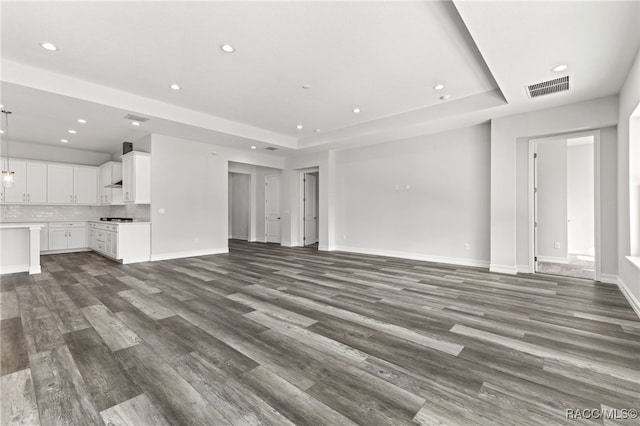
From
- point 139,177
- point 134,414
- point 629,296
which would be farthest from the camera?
point 139,177

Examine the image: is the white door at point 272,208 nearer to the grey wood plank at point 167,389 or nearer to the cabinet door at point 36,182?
the cabinet door at point 36,182

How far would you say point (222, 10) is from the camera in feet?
8.64

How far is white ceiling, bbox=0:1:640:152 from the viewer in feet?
8.63

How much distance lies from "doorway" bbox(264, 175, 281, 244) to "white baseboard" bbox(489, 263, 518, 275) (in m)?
6.35

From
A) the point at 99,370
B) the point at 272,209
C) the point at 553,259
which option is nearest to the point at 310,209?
the point at 272,209

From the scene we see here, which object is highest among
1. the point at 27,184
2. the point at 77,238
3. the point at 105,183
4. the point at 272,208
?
the point at 105,183

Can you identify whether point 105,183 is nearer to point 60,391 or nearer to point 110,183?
point 110,183

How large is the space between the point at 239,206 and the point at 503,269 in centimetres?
879

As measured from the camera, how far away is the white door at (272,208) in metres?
9.54

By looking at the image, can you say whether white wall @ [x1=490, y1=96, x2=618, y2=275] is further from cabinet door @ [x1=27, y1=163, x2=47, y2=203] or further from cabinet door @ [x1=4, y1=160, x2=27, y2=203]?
cabinet door @ [x1=4, y1=160, x2=27, y2=203]

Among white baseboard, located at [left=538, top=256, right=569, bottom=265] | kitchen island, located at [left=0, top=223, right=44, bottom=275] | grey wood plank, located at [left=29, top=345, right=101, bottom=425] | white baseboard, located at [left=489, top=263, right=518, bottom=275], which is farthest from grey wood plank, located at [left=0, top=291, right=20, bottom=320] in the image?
white baseboard, located at [left=538, top=256, right=569, bottom=265]

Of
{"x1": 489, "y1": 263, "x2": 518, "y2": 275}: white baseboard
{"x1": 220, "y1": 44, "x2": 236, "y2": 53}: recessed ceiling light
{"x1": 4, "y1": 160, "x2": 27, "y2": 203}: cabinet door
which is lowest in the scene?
{"x1": 489, "y1": 263, "x2": 518, "y2": 275}: white baseboard

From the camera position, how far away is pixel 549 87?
389 cm

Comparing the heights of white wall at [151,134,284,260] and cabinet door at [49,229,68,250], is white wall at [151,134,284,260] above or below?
above
